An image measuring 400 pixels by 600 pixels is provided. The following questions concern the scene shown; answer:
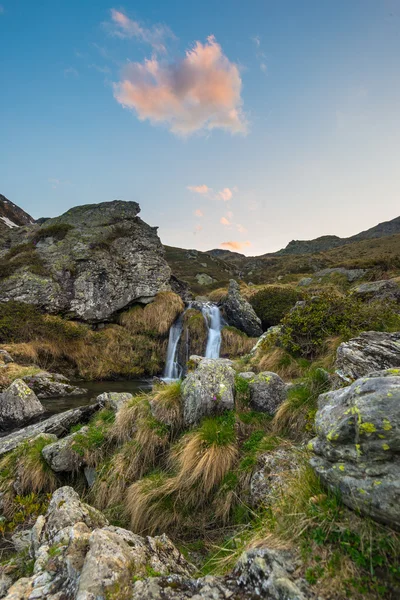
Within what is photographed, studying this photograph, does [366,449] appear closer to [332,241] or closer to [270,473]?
[270,473]

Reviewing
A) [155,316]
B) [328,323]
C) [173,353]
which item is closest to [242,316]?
[173,353]

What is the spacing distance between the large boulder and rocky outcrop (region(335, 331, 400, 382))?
2.18 meters

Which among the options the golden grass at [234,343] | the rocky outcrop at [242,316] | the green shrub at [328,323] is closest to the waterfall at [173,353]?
the golden grass at [234,343]

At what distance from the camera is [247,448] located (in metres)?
4.94

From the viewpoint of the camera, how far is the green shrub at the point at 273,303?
19.3 meters

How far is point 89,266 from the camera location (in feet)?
71.7

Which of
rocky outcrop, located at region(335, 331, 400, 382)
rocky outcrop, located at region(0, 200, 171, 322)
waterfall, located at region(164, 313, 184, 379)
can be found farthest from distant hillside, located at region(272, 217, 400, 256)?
rocky outcrop, located at region(335, 331, 400, 382)

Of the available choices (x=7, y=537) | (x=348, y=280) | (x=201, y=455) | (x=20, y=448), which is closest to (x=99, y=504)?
(x=7, y=537)

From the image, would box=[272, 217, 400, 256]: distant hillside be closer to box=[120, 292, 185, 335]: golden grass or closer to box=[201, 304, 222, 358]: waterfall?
box=[201, 304, 222, 358]: waterfall

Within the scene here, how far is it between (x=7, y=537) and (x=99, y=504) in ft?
4.78

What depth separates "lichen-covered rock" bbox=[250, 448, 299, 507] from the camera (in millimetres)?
3649

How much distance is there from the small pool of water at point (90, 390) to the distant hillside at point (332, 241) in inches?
4432

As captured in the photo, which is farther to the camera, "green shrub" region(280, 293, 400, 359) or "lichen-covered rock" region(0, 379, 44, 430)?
"lichen-covered rock" region(0, 379, 44, 430)

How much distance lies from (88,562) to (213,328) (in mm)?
17383
